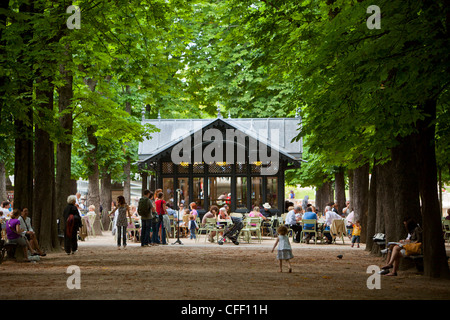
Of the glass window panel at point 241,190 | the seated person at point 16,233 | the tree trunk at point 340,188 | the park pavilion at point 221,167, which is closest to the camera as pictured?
the seated person at point 16,233

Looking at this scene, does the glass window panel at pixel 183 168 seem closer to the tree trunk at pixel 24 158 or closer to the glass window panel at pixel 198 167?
the glass window panel at pixel 198 167

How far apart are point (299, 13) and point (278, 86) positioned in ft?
71.8

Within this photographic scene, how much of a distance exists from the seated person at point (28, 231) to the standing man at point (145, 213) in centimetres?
475

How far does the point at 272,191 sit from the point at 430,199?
22.9 m

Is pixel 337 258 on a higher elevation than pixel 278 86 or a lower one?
lower

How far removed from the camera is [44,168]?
1916 cm

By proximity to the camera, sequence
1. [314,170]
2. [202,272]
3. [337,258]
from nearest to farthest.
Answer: [202,272] → [337,258] → [314,170]

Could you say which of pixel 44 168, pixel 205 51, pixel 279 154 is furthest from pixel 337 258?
pixel 205 51

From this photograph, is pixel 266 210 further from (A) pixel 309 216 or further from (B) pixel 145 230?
(B) pixel 145 230

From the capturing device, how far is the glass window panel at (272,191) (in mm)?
35219

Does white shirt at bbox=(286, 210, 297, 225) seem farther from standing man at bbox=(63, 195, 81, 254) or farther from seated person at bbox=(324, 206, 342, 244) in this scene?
standing man at bbox=(63, 195, 81, 254)

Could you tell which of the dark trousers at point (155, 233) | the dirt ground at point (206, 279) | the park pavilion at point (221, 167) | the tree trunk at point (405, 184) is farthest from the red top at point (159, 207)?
the tree trunk at point (405, 184)

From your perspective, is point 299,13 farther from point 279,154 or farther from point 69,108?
point 279,154

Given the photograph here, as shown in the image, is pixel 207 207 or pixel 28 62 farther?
pixel 207 207
